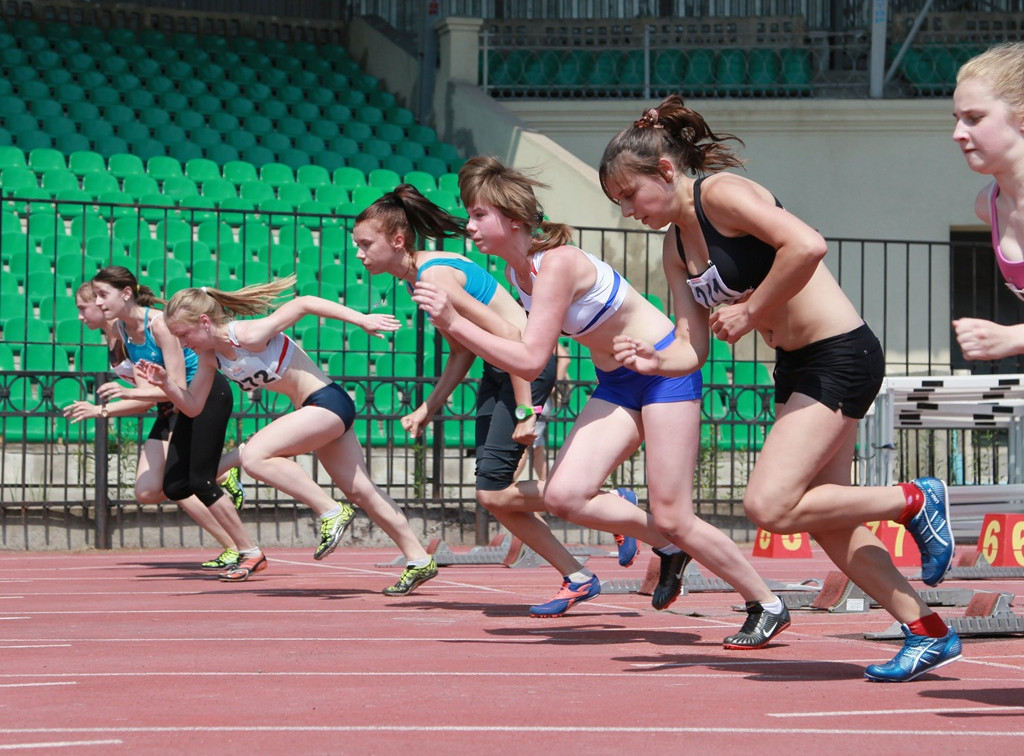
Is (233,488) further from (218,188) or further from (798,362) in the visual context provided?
(218,188)

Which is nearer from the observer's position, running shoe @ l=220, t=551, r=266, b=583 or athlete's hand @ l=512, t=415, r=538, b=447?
athlete's hand @ l=512, t=415, r=538, b=447

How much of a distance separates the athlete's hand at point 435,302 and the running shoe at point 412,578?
2.60 meters

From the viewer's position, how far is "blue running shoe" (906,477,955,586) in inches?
169

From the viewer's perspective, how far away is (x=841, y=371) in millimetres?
4242

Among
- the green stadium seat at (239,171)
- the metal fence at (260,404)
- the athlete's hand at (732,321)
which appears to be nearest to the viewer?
the athlete's hand at (732,321)

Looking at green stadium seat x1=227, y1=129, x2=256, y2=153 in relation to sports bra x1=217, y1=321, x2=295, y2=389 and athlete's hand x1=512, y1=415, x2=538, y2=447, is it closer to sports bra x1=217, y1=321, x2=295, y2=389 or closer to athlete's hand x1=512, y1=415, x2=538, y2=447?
sports bra x1=217, y1=321, x2=295, y2=389

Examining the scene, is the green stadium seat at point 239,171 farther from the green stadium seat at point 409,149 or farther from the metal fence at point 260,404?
the green stadium seat at point 409,149

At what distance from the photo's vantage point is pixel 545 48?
19.1 metres

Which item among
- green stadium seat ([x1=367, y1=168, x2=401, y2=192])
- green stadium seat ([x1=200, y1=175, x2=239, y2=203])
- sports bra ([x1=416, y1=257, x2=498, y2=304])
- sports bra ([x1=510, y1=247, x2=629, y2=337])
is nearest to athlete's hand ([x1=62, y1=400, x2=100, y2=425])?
sports bra ([x1=416, y1=257, x2=498, y2=304])

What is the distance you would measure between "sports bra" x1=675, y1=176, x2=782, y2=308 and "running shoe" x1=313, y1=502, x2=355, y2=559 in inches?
121

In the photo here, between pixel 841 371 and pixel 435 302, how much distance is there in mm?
1242

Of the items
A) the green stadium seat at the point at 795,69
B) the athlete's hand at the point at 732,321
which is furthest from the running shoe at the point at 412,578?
the green stadium seat at the point at 795,69

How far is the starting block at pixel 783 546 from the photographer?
33.7 feet

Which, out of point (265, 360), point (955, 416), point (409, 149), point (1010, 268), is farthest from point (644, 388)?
point (409, 149)
